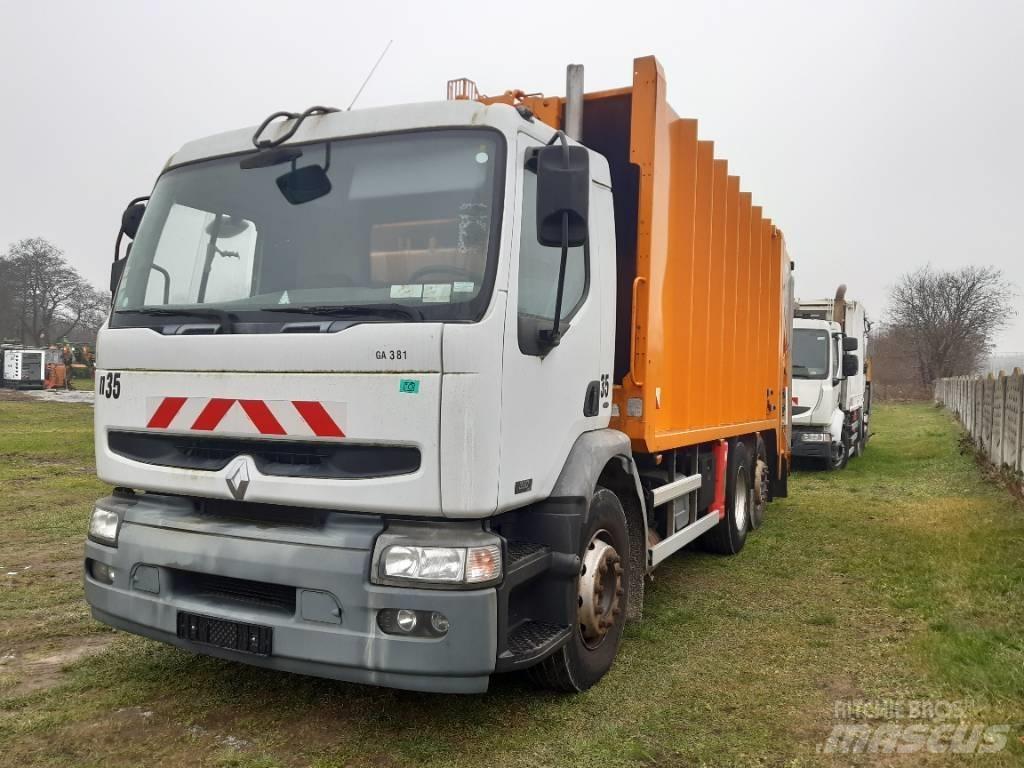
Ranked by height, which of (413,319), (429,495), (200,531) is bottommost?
(200,531)

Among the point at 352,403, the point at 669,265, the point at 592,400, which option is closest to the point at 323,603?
the point at 352,403

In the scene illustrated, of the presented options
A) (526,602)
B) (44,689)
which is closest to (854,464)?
(526,602)

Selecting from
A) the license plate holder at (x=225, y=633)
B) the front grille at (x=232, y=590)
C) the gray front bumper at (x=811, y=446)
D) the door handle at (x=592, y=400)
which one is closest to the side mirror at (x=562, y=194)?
the door handle at (x=592, y=400)

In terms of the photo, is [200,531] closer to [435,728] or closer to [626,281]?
[435,728]

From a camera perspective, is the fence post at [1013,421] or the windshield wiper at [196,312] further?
the fence post at [1013,421]

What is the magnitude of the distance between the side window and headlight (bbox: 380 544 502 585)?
3.30 feet

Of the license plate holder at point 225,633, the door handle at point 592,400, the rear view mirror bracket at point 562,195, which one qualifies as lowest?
the license plate holder at point 225,633

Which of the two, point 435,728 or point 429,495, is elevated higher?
point 429,495

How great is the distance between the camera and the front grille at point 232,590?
10.8 feet

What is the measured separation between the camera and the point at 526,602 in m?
3.60

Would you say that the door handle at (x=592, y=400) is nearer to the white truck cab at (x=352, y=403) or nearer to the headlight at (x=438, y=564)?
the white truck cab at (x=352, y=403)

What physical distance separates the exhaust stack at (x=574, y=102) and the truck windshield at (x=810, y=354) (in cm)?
1007

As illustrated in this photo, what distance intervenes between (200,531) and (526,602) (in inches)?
56.3

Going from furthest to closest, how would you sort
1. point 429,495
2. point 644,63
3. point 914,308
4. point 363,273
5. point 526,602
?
point 914,308
point 644,63
point 526,602
point 363,273
point 429,495
